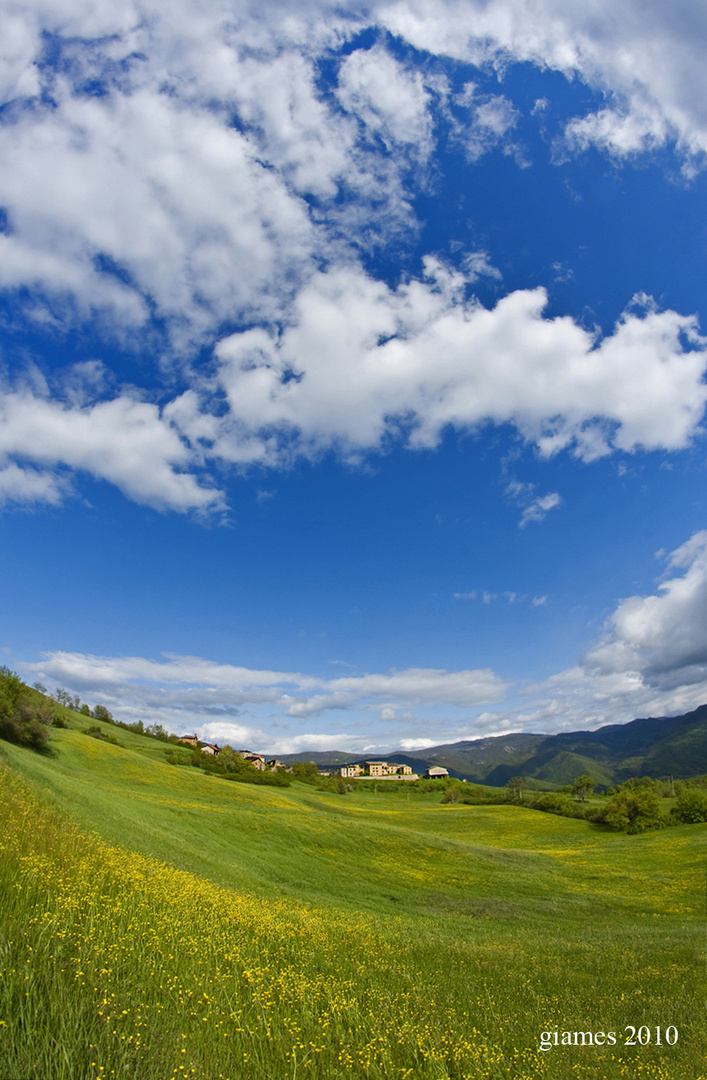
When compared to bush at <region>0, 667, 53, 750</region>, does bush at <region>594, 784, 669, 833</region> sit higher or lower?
lower

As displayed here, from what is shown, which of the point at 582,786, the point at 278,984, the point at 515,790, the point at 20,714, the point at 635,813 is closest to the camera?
the point at 278,984

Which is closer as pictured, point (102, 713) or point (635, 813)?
point (635, 813)

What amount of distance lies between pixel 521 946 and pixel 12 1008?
17653 mm

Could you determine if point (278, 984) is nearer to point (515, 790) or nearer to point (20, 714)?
point (20, 714)

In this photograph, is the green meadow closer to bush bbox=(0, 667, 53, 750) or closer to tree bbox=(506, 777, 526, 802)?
bush bbox=(0, 667, 53, 750)

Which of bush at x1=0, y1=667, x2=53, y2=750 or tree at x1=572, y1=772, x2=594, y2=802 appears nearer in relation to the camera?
A: bush at x1=0, y1=667, x2=53, y2=750

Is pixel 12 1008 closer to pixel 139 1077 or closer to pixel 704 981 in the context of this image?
pixel 139 1077

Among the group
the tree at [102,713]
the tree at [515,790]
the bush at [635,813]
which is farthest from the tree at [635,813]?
the tree at [102,713]

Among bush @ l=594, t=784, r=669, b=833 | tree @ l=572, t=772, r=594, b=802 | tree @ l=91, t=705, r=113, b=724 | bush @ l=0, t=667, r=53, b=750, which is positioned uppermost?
bush @ l=0, t=667, r=53, b=750

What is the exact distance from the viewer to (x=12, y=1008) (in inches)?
174

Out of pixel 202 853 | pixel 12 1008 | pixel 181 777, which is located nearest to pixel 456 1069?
pixel 12 1008

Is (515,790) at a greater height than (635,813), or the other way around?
(635,813)

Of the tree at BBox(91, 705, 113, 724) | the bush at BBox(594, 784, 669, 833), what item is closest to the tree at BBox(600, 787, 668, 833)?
the bush at BBox(594, 784, 669, 833)

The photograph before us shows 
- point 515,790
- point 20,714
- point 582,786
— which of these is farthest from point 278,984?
point 515,790
